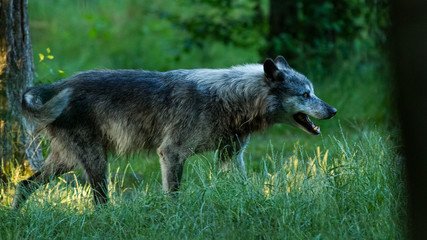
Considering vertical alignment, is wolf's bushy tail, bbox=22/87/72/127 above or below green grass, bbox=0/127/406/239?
above

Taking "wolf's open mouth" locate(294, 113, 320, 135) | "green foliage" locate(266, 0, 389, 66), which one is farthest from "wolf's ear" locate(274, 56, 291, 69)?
"green foliage" locate(266, 0, 389, 66)

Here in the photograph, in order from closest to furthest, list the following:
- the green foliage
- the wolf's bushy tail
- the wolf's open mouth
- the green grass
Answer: the green grass → the wolf's bushy tail → the wolf's open mouth → the green foliage

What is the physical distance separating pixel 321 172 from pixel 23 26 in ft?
12.0

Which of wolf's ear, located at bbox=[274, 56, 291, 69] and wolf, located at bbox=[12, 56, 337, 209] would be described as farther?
wolf's ear, located at bbox=[274, 56, 291, 69]

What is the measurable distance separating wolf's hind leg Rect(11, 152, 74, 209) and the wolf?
Result: 10mm

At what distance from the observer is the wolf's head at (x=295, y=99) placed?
597 centimetres

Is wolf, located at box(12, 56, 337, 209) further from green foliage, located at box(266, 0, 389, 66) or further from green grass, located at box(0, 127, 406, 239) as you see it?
green foliage, located at box(266, 0, 389, 66)

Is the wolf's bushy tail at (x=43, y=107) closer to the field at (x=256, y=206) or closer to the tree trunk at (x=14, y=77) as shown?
the tree trunk at (x=14, y=77)

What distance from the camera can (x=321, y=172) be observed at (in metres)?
5.10

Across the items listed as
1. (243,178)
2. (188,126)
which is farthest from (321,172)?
(188,126)

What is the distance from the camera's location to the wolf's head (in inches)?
235

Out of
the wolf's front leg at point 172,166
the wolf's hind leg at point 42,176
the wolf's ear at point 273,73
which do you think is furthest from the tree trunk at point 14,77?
the wolf's ear at point 273,73

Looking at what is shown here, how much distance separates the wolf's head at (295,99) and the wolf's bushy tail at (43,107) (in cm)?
209

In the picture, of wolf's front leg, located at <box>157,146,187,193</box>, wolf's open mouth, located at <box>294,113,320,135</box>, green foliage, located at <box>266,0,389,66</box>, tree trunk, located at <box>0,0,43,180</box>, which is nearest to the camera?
wolf's front leg, located at <box>157,146,187,193</box>
